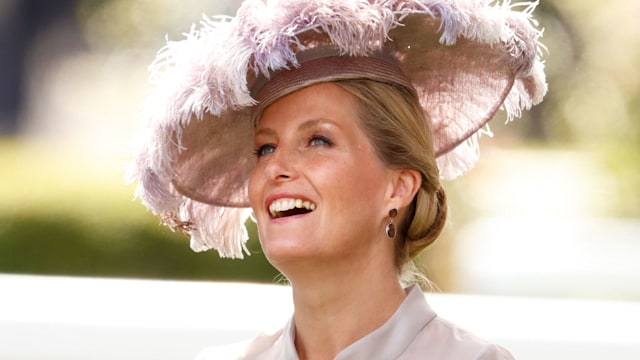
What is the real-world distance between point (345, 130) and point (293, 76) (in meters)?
0.15

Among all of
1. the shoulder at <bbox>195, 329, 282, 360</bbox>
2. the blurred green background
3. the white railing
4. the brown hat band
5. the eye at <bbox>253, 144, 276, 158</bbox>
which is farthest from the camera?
the blurred green background

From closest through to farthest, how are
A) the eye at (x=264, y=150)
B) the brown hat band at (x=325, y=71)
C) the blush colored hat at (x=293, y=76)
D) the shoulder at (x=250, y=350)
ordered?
the blush colored hat at (x=293, y=76), the brown hat band at (x=325, y=71), the eye at (x=264, y=150), the shoulder at (x=250, y=350)

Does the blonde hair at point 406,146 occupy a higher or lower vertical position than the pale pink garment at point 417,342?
higher

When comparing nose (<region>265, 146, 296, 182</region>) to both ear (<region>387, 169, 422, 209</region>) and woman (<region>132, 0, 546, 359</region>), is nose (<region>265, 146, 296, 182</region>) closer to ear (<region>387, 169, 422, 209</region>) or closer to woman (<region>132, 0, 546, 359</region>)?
woman (<region>132, 0, 546, 359</region>)

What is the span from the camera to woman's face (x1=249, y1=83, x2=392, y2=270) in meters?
2.16

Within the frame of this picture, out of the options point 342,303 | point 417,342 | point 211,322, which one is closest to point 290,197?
point 342,303

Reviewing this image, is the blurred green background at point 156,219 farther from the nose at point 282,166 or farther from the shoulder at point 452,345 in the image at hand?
the nose at point 282,166

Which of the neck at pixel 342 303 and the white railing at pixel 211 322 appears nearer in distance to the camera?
the neck at pixel 342 303

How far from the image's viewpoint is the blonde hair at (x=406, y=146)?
223 centimetres

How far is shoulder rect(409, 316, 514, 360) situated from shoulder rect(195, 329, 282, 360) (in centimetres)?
37

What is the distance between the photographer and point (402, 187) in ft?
7.54

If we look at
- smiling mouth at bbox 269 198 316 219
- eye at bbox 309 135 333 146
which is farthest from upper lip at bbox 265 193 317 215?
eye at bbox 309 135 333 146

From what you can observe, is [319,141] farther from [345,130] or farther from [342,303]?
[342,303]

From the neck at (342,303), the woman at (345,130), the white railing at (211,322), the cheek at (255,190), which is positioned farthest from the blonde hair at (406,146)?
the white railing at (211,322)
